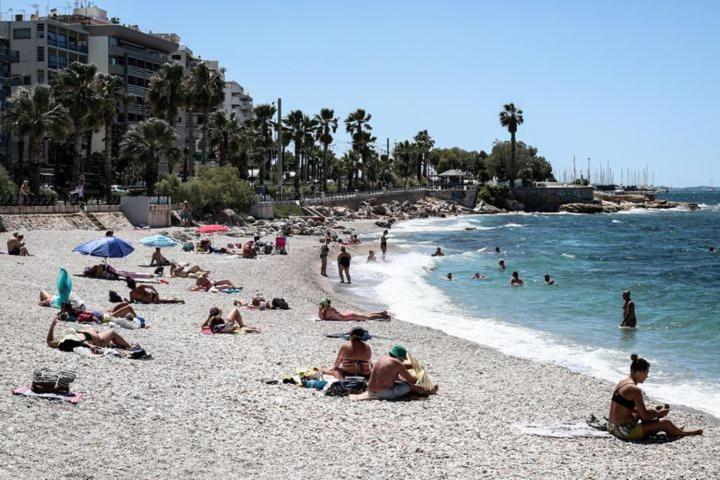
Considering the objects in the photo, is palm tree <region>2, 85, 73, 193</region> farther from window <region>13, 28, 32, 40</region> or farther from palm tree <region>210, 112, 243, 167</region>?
window <region>13, 28, 32, 40</region>

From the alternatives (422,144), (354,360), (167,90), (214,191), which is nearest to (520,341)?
(354,360)

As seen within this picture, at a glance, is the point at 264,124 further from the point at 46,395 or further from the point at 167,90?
the point at 46,395

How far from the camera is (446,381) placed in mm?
14656

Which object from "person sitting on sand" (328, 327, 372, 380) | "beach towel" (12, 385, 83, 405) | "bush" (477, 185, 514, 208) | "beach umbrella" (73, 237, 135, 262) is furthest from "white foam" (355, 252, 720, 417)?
"bush" (477, 185, 514, 208)

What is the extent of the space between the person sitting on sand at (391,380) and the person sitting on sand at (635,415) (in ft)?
10.1

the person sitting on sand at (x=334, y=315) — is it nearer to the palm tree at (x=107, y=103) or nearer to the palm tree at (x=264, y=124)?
the palm tree at (x=107, y=103)

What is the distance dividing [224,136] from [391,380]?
198 feet

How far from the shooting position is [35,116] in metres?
43.2

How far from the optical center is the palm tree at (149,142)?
168ft

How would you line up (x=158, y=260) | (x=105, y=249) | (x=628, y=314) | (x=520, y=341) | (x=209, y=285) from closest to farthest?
(x=520, y=341), (x=628, y=314), (x=105, y=249), (x=209, y=285), (x=158, y=260)

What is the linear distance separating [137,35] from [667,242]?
56.6m

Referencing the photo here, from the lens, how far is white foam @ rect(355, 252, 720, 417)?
15.7 m

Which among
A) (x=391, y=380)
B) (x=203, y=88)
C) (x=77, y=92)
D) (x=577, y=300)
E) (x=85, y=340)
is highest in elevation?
(x=203, y=88)

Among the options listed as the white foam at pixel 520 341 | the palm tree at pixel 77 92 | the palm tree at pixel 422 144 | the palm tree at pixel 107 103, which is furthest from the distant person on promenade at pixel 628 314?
the palm tree at pixel 422 144
